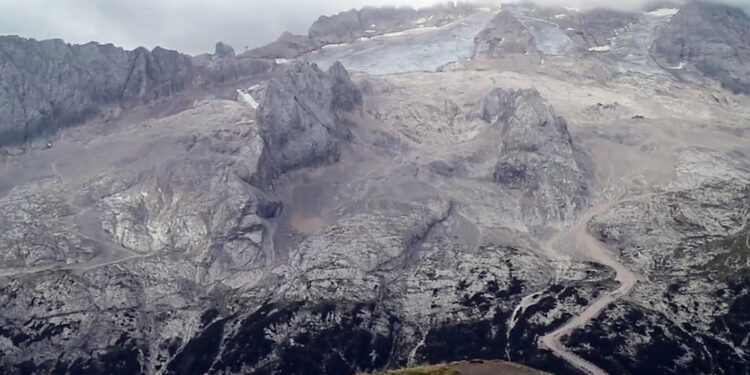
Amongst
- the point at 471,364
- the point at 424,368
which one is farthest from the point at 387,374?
the point at 471,364

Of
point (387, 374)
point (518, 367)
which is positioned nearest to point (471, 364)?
point (518, 367)

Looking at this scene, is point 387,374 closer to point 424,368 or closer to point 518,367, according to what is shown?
point 424,368

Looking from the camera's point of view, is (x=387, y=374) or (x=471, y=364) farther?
(x=471, y=364)

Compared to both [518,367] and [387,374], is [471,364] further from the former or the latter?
[387,374]
